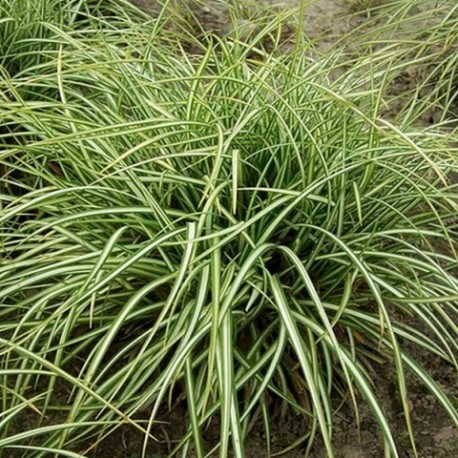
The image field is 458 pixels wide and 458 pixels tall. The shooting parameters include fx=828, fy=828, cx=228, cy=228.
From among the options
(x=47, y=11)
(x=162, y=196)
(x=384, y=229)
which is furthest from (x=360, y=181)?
(x=47, y=11)

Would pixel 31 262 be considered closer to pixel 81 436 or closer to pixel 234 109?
pixel 81 436

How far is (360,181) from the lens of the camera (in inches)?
80.4

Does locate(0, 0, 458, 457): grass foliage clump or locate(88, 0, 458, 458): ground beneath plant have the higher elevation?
locate(0, 0, 458, 457): grass foliage clump

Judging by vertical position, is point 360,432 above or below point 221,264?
below

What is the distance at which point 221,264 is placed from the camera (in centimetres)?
187

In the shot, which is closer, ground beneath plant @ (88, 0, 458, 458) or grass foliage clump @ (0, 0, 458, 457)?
grass foliage clump @ (0, 0, 458, 457)

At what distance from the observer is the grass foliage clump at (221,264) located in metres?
1.77

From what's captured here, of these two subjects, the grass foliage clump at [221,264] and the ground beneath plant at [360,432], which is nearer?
the grass foliage clump at [221,264]

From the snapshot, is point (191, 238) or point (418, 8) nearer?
point (191, 238)

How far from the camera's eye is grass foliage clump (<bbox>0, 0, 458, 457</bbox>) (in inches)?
69.7

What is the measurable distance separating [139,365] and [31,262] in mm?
370

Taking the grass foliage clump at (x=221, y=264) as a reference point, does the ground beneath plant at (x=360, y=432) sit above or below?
below

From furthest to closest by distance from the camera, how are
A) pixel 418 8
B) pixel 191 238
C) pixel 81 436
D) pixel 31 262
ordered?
pixel 418 8, pixel 31 262, pixel 81 436, pixel 191 238

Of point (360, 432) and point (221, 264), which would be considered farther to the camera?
point (360, 432)
